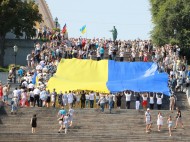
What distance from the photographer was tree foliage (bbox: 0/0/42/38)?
64188 millimetres

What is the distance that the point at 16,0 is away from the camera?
65.8 metres

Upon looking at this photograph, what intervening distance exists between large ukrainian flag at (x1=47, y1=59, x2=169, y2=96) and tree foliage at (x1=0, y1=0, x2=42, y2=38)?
29.2ft

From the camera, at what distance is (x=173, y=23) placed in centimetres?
7419

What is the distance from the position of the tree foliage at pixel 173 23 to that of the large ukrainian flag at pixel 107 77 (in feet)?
53.6

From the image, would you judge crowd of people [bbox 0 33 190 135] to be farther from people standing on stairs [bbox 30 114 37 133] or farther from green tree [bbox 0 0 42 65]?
green tree [bbox 0 0 42 65]

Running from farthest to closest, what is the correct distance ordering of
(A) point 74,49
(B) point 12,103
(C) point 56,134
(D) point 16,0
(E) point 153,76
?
(D) point 16,0 → (A) point 74,49 → (E) point 153,76 → (B) point 12,103 → (C) point 56,134

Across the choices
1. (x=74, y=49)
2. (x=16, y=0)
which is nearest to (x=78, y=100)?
(x=74, y=49)

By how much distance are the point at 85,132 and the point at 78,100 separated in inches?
186

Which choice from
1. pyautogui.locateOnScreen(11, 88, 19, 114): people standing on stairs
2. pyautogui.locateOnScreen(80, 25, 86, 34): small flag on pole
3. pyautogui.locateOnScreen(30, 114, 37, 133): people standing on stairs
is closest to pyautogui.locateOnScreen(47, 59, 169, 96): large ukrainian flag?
pyautogui.locateOnScreen(11, 88, 19, 114): people standing on stairs

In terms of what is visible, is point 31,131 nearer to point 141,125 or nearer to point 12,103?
point 12,103

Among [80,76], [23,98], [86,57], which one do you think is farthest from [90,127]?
[86,57]

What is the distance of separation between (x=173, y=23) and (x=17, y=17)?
16.0 m

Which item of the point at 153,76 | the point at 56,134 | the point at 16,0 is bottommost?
the point at 56,134

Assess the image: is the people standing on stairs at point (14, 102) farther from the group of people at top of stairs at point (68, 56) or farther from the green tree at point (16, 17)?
the green tree at point (16, 17)
